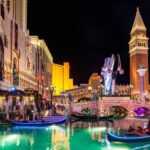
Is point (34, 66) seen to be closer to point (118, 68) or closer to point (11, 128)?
point (118, 68)

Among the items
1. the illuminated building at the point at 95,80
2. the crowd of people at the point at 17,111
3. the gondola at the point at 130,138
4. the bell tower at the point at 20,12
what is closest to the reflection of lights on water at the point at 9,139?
the gondola at the point at 130,138

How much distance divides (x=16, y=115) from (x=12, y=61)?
12676 millimetres

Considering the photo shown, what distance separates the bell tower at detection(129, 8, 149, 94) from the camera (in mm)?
87750

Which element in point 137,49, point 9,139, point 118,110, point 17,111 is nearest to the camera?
point 9,139

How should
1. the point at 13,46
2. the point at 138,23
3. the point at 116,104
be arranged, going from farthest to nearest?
the point at 138,23 → the point at 13,46 → the point at 116,104

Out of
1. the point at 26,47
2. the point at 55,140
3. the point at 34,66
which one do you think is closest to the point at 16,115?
the point at 55,140

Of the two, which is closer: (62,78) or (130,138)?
(130,138)

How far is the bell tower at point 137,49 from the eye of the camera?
8775 centimetres

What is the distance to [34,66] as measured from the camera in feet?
263

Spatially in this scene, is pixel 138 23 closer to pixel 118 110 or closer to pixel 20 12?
pixel 20 12

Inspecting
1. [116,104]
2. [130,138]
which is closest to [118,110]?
[116,104]

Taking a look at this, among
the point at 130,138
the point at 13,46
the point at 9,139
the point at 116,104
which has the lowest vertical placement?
the point at 9,139

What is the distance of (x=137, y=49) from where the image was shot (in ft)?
295

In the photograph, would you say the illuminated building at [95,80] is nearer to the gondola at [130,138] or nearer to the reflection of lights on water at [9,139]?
the reflection of lights on water at [9,139]
